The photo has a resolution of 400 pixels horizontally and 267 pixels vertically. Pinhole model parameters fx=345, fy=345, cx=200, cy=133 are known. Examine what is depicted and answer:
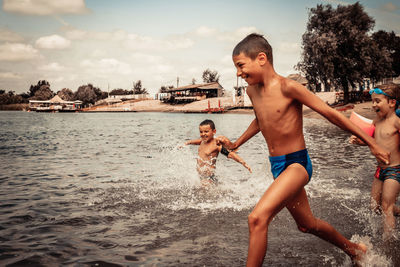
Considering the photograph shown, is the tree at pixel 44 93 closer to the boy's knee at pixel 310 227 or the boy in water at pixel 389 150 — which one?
the boy in water at pixel 389 150

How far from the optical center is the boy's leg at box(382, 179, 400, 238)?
4359 millimetres

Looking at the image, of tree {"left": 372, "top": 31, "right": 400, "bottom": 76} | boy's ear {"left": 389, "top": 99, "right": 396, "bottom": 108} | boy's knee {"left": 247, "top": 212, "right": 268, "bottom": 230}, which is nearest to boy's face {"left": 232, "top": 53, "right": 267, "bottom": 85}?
boy's knee {"left": 247, "top": 212, "right": 268, "bottom": 230}

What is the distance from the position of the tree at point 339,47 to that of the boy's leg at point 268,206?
124 feet

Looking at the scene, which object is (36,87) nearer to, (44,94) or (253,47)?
(44,94)

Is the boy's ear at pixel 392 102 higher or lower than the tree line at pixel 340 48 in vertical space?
lower

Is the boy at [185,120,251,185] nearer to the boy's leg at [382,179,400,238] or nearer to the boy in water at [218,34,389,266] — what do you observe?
the boy's leg at [382,179,400,238]

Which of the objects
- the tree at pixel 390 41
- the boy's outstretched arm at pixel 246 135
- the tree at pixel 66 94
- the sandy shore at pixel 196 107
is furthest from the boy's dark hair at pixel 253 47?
the tree at pixel 66 94

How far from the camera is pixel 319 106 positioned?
3.20 m

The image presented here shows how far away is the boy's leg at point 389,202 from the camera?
436 cm

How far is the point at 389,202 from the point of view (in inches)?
172

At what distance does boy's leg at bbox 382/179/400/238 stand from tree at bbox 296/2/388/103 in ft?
118

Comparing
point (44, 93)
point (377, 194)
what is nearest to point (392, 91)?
point (377, 194)

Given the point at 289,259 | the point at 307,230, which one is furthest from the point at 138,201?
the point at 307,230

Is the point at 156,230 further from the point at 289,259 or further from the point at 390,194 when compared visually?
the point at 390,194
